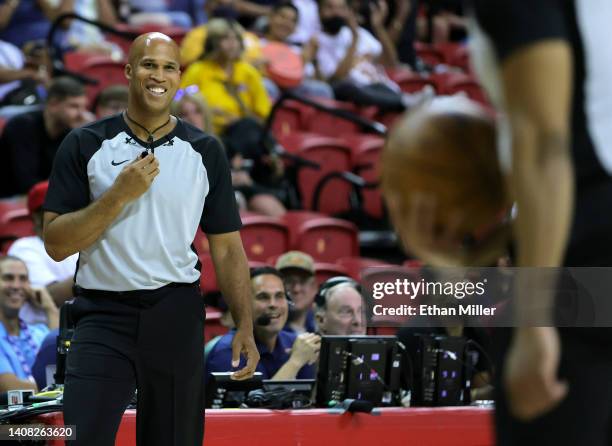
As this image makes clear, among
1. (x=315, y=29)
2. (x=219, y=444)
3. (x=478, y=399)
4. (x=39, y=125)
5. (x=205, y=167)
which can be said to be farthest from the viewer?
(x=315, y=29)

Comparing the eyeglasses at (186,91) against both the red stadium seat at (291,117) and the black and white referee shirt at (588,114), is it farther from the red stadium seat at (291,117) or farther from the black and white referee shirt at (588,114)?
the black and white referee shirt at (588,114)

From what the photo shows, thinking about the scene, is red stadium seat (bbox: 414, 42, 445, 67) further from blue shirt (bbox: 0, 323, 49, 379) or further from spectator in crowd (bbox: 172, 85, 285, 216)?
blue shirt (bbox: 0, 323, 49, 379)

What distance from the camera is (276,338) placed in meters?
6.21

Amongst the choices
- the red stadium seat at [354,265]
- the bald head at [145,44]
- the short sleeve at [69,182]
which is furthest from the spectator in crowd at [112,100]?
the short sleeve at [69,182]

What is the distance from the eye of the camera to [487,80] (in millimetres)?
2133

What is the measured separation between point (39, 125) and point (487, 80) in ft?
21.5

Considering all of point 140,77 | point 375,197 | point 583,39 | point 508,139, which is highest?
point 375,197

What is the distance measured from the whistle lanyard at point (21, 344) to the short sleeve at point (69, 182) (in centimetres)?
227

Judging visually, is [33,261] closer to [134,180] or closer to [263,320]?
[263,320]

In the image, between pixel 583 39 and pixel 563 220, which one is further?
pixel 583 39

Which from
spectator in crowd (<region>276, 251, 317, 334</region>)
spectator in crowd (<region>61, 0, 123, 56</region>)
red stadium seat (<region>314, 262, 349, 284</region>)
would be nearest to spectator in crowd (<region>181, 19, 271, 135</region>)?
spectator in crowd (<region>61, 0, 123, 56</region>)

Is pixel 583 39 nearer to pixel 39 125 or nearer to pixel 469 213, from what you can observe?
pixel 469 213

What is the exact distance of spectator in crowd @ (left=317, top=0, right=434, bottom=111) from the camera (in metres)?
12.1

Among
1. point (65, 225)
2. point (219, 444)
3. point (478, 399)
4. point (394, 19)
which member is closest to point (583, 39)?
point (65, 225)
